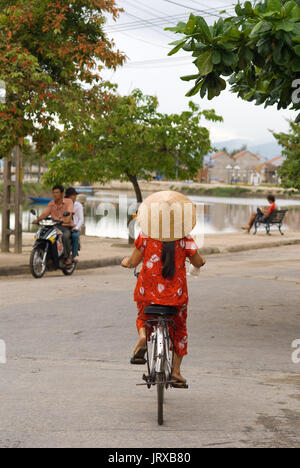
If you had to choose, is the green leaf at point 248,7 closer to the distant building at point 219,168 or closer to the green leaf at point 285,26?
the green leaf at point 285,26

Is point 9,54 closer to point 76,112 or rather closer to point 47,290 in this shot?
point 76,112

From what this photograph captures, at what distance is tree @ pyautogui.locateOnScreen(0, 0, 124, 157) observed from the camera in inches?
557

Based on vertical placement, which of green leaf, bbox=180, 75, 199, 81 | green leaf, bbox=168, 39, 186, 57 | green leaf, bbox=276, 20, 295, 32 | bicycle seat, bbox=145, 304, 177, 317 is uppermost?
green leaf, bbox=276, 20, 295, 32

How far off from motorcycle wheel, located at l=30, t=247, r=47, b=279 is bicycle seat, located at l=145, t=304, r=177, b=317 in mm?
9018


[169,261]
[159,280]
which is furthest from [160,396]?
[169,261]

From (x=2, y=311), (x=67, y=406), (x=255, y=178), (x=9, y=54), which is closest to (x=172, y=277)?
(x=67, y=406)

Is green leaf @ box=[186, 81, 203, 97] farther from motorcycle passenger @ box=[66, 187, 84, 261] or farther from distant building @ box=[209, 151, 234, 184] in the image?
distant building @ box=[209, 151, 234, 184]

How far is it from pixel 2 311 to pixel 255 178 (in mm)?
189621

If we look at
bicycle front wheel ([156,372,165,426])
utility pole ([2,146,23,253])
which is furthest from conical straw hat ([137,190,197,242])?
utility pole ([2,146,23,253])

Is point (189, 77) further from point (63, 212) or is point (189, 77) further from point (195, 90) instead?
point (63, 212)

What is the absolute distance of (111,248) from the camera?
21.7 metres

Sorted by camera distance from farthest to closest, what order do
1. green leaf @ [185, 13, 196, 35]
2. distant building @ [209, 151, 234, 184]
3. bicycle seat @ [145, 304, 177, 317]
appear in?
distant building @ [209, 151, 234, 184] → green leaf @ [185, 13, 196, 35] → bicycle seat @ [145, 304, 177, 317]

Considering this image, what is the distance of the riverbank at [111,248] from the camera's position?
52.5 feet

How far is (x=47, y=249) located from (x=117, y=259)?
3964 mm
